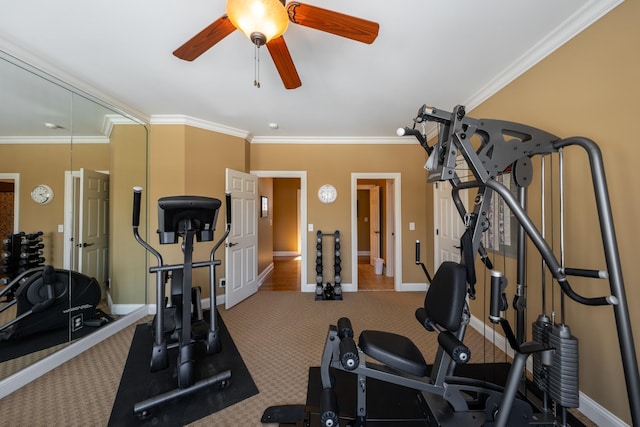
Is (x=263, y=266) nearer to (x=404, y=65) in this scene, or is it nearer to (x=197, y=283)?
(x=197, y=283)

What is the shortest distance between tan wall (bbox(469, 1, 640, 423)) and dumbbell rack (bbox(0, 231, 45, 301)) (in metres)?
4.44

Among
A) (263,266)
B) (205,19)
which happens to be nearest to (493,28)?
(205,19)

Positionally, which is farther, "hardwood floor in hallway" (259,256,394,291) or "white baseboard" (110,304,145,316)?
"hardwood floor in hallway" (259,256,394,291)

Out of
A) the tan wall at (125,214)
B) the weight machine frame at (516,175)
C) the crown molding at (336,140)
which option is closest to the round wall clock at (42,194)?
the tan wall at (125,214)

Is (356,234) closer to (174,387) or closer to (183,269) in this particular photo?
(183,269)

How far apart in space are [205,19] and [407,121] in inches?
109

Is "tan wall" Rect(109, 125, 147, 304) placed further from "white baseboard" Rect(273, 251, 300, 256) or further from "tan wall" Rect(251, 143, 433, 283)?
"white baseboard" Rect(273, 251, 300, 256)

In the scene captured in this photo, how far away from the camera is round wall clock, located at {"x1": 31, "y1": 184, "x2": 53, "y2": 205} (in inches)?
87.7

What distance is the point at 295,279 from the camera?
5203mm

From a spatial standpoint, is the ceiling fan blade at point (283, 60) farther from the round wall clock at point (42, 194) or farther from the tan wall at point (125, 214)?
the tan wall at point (125, 214)

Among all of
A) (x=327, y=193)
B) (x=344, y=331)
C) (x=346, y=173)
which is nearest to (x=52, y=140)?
(x=344, y=331)

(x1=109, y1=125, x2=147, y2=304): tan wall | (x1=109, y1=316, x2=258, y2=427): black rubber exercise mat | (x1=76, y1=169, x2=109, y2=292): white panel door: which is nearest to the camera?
(x1=109, y1=316, x2=258, y2=427): black rubber exercise mat

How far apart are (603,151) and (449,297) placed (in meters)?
1.36

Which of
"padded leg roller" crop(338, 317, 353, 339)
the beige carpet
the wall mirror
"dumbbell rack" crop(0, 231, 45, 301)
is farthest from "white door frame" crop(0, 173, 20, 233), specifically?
"padded leg roller" crop(338, 317, 353, 339)
